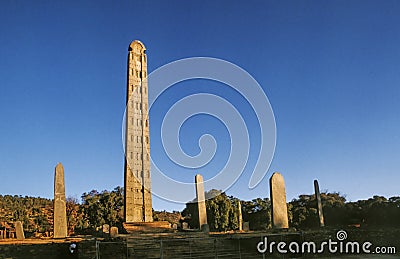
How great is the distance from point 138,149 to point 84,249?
28.2 feet

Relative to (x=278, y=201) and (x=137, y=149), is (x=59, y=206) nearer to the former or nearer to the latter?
(x=137, y=149)

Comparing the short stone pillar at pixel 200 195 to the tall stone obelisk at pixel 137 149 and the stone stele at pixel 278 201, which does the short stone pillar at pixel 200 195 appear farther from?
the stone stele at pixel 278 201

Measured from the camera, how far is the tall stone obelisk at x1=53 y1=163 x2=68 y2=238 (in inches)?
672

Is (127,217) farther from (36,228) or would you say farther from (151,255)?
(36,228)

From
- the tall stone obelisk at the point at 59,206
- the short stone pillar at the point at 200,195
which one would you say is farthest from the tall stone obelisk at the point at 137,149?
the tall stone obelisk at the point at 59,206

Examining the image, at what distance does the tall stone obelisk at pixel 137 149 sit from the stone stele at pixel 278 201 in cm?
716

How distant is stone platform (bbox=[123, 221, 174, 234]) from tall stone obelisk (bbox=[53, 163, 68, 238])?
2897mm

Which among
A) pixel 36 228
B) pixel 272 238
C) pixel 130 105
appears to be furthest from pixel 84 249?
pixel 36 228

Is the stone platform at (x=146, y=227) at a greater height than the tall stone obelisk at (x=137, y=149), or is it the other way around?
the tall stone obelisk at (x=137, y=149)

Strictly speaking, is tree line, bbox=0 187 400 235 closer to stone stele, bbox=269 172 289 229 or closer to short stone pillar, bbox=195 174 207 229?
short stone pillar, bbox=195 174 207 229

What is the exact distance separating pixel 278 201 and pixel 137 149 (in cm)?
827

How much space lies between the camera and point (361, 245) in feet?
54.4

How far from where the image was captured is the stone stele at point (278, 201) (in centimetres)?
1645

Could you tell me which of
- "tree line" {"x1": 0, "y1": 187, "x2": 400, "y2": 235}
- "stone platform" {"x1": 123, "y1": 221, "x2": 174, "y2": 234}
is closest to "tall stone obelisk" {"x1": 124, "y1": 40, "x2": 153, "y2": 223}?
"stone platform" {"x1": 123, "y1": 221, "x2": 174, "y2": 234}
